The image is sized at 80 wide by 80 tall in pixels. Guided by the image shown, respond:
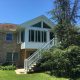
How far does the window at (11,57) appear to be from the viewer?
31.7 metres

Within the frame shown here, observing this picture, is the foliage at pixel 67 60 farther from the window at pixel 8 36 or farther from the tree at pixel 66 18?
the window at pixel 8 36

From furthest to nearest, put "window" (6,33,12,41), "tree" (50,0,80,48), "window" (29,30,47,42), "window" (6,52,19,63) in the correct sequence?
"window" (6,33,12,41), "window" (6,52,19,63), "window" (29,30,47,42), "tree" (50,0,80,48)

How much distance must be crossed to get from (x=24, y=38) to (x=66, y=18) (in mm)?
9231

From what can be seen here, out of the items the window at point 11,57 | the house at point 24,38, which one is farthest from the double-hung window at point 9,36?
the window at point 11,57

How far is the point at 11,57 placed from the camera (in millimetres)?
31969

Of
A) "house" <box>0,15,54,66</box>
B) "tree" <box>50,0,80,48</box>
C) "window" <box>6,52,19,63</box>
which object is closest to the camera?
"tree" <box>50,0,80,48</box>

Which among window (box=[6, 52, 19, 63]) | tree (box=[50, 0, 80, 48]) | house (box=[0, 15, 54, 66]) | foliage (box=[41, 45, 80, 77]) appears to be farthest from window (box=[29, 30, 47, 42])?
foliage (box=[41, 45, 80, 77])

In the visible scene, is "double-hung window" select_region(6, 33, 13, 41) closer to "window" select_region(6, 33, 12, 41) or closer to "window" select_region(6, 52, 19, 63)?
"window" select_region(6, 33, 12, 41)

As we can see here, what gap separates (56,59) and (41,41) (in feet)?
32.4

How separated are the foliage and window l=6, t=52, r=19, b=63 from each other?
42.0 feet

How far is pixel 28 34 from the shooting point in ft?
92.0

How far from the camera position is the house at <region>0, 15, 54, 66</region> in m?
28.1

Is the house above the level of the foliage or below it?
above

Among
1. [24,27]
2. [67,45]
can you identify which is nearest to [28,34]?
[24,27]
